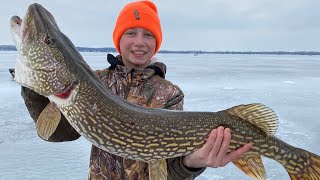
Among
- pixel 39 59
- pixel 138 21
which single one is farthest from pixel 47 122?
pixel 138 21

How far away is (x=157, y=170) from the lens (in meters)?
2.49

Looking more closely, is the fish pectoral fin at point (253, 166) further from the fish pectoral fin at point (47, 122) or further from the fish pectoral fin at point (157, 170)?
the fish pectoral fin at point (47, 122)

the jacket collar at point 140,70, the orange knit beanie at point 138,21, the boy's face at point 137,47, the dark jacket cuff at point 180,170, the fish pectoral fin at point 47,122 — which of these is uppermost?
the orange knit beanie at point 138,21

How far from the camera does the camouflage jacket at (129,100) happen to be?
8.63ft

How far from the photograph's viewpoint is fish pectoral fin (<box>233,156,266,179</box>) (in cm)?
261

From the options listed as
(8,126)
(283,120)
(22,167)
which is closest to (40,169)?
(22,167)

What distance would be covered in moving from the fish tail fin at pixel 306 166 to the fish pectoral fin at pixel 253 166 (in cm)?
20

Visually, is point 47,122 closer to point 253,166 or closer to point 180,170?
point 180,170

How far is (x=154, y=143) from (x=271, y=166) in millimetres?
3818

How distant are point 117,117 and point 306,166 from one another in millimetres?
1393

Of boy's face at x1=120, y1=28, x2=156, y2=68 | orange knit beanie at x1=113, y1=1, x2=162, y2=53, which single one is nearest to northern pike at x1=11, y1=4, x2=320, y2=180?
boy's face at x1=120, y1=28, x2=156, y2=68

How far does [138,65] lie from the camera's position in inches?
116

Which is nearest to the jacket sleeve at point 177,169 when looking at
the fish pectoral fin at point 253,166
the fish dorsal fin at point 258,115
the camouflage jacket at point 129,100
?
the camouflage jacket at point 129,100

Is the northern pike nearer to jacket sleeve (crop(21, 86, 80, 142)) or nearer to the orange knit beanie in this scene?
jacket sleeve (crop(21, 86, 80, 142))
